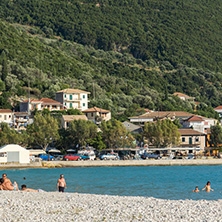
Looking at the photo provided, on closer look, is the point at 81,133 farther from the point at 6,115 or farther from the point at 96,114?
the point at 6,115

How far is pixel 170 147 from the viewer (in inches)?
2717

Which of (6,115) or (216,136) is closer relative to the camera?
(216,136)

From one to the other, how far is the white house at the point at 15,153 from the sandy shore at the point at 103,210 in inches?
1420

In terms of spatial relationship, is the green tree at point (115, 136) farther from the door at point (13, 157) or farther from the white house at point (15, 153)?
the door at point (13, 157)

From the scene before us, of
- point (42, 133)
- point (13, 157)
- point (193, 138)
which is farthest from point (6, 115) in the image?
point (193, 138)

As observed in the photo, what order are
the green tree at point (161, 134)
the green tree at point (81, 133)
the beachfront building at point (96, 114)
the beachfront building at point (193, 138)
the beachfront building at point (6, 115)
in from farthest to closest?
the beachfront building at point (96, 114), the beachfront building at point (6, 115), the beachfront building at point (193, 138), the green tree at point (161, 134), the green tree at point (81, 133)

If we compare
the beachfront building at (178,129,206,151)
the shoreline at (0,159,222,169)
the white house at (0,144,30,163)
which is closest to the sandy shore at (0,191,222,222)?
the white house at (0,144,30,163)

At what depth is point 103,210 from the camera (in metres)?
17.6

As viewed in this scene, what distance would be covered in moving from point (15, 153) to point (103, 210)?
39788 millimetres

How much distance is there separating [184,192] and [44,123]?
36835 mm

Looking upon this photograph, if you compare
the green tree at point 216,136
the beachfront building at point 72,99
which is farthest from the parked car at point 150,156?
the beachfront building at point 72,99

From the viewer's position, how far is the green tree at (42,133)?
65.6m

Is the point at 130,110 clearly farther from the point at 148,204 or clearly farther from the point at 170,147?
the point at 148,204

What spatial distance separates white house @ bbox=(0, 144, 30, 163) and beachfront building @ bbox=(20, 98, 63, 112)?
28767 millimetres
